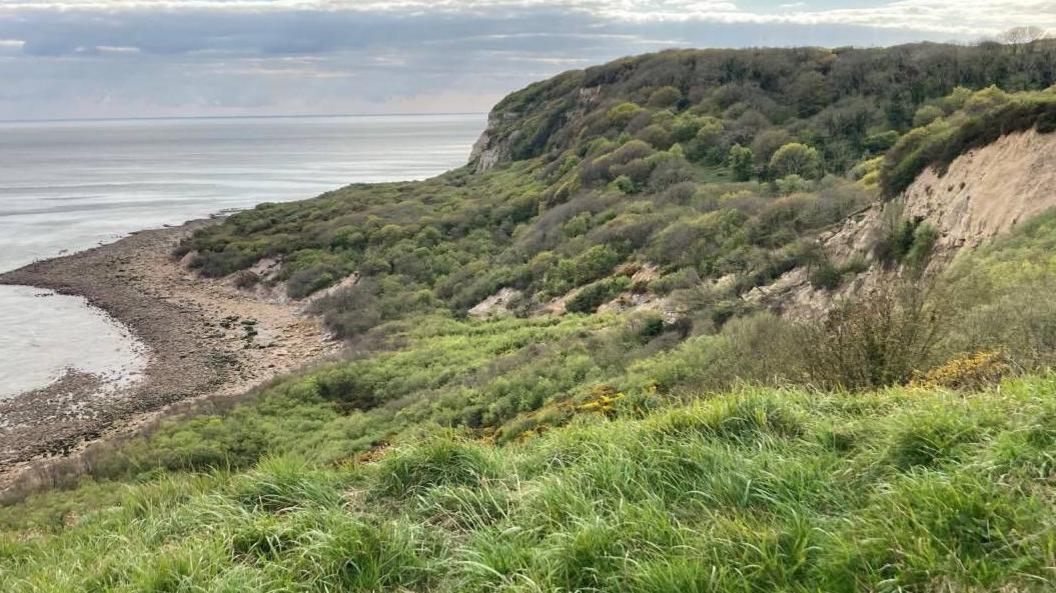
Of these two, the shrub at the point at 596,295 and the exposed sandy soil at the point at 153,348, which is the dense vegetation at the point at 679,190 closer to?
the shrub at the point at 596,295

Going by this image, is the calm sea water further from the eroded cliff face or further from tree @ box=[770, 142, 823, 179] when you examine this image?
tree @ box=[770, 142, 823, 179]

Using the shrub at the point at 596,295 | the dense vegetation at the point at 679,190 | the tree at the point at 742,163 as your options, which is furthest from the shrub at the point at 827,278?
the tree at the point at 742,163

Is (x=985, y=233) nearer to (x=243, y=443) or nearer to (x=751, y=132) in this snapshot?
(x=243, y=443)

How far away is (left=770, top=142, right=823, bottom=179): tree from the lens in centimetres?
3164

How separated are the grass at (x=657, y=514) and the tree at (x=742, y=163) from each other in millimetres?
30010

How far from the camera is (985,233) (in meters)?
14.6

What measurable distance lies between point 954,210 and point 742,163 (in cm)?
1952

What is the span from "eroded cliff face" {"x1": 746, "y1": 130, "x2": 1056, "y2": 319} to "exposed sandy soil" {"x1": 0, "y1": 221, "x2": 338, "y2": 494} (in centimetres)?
2022

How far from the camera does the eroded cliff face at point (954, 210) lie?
14352 millimetres

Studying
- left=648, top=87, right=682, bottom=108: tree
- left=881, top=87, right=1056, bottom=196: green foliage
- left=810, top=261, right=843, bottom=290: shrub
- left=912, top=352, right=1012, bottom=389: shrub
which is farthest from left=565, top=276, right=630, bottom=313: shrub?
left=648, top=87, right=682, bottom=108: tree

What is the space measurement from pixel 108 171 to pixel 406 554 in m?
158

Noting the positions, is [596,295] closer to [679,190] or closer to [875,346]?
[679,190]

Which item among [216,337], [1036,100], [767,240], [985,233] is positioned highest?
[1036,100]

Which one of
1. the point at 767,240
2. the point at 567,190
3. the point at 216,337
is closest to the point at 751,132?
the point at 567,190
